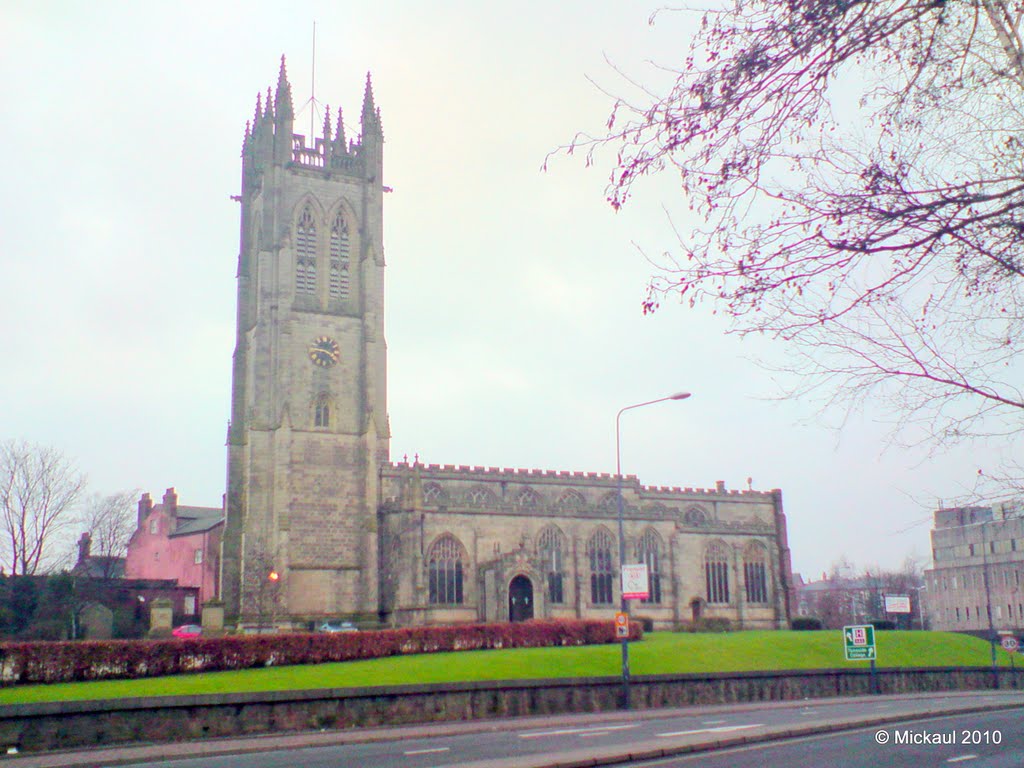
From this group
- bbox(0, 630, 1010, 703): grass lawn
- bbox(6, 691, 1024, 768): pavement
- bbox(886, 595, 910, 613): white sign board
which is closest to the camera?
bbox(6, 691, 1024, 768): pavement

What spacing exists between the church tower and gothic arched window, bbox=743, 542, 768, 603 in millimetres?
24672

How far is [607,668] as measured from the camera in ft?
114

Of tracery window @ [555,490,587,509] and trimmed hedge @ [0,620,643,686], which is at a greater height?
tracery window @ [555,490,587,509]

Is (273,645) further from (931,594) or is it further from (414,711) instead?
(931,594)

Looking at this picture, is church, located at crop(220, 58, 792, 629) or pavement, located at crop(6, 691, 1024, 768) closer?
pavement, located at crop(6, 691, 1024, 768)

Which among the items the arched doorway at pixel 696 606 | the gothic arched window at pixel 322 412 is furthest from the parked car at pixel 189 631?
the arched doorway at pixel 696 606

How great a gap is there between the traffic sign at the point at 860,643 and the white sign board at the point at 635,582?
22.9 feet

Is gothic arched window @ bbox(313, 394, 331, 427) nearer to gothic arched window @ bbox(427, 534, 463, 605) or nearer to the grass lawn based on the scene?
gothic arched window @ bbox(427, 534, 463, 605)

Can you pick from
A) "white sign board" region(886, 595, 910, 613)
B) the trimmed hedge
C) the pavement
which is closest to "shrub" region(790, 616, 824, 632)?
"white sign board" region(886, 595, 910, 613)

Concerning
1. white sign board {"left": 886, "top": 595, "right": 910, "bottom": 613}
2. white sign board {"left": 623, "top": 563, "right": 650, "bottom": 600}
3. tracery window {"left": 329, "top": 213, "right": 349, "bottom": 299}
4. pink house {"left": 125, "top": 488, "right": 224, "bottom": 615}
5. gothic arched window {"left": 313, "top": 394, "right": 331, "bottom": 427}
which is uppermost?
tracery window {"left": 329, "top": 213, "right": 349, "bottom": 299}

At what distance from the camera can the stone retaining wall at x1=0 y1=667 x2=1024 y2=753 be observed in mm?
20656

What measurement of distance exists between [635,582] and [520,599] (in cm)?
2860

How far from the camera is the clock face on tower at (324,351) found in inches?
2525

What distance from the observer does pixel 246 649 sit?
32.9 meters
